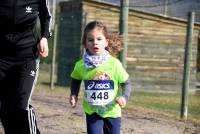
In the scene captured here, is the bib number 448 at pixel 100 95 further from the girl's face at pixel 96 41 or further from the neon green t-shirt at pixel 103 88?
the girl's face at pixel 96 41

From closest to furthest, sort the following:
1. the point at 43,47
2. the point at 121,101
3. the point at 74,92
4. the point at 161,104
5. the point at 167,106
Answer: the point at 121,101 → the point at 43,47 → the point at 74,92 → the point at 167,106 → the point at 161,104

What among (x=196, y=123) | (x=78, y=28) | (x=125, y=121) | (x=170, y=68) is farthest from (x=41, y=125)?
(x=170, y=68)

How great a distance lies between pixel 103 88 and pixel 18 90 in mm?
686

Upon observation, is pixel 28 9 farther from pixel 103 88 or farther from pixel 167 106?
pixel 167 106

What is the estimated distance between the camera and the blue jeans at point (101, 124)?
4543mm

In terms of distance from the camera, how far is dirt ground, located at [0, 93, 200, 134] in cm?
709

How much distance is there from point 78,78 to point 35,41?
466 mm

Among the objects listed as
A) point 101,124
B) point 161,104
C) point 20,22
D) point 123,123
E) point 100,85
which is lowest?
point 161,104

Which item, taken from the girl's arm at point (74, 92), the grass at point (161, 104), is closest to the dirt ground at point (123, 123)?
the grass at point (161, 104)

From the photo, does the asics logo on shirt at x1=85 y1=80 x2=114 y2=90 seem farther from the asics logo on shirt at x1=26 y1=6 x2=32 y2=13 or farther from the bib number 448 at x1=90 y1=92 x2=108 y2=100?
the asics logo on shirt at x1=26 y1=6 x2=32 y2=13

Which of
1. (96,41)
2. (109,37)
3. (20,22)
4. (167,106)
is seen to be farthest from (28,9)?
(167,106)

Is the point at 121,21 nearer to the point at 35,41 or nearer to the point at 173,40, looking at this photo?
the point at 35,41

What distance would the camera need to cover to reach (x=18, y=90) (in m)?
4.55

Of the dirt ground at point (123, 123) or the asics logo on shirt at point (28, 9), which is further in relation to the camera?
the dirt ground at point (123, 123)
